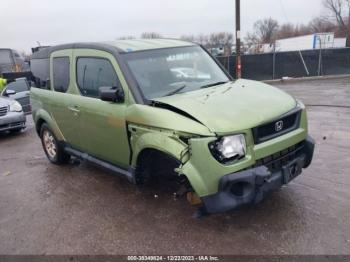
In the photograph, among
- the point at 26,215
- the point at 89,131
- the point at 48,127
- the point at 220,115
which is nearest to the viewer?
the point at 220,115

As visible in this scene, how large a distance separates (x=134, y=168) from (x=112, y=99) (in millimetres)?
845

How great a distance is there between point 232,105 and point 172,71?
1174 mm

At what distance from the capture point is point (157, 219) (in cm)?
409

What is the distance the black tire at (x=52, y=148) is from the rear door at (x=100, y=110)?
1128 mm

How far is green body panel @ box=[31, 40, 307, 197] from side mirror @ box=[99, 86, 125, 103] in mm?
76

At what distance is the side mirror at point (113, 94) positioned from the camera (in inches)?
161

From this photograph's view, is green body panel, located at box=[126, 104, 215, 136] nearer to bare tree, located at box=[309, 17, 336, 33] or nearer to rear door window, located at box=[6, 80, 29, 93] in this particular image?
rear door window, located at box=[6, 80, 29, 93]

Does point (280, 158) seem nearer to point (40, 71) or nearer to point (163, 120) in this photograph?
point (163, 120)

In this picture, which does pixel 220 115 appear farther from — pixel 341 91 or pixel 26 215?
pixel 341 91

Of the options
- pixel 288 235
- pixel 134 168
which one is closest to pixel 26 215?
pixel 134 168

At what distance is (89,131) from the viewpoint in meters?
4.89

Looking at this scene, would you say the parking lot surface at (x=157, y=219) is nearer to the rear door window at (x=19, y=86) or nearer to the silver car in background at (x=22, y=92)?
the silver car in background at (x=22, y=92)

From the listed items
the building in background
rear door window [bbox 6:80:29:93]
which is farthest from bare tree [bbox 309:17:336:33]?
rear door window [bbox 6:80:29:93]

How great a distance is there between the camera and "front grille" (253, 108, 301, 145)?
3.45 meters
